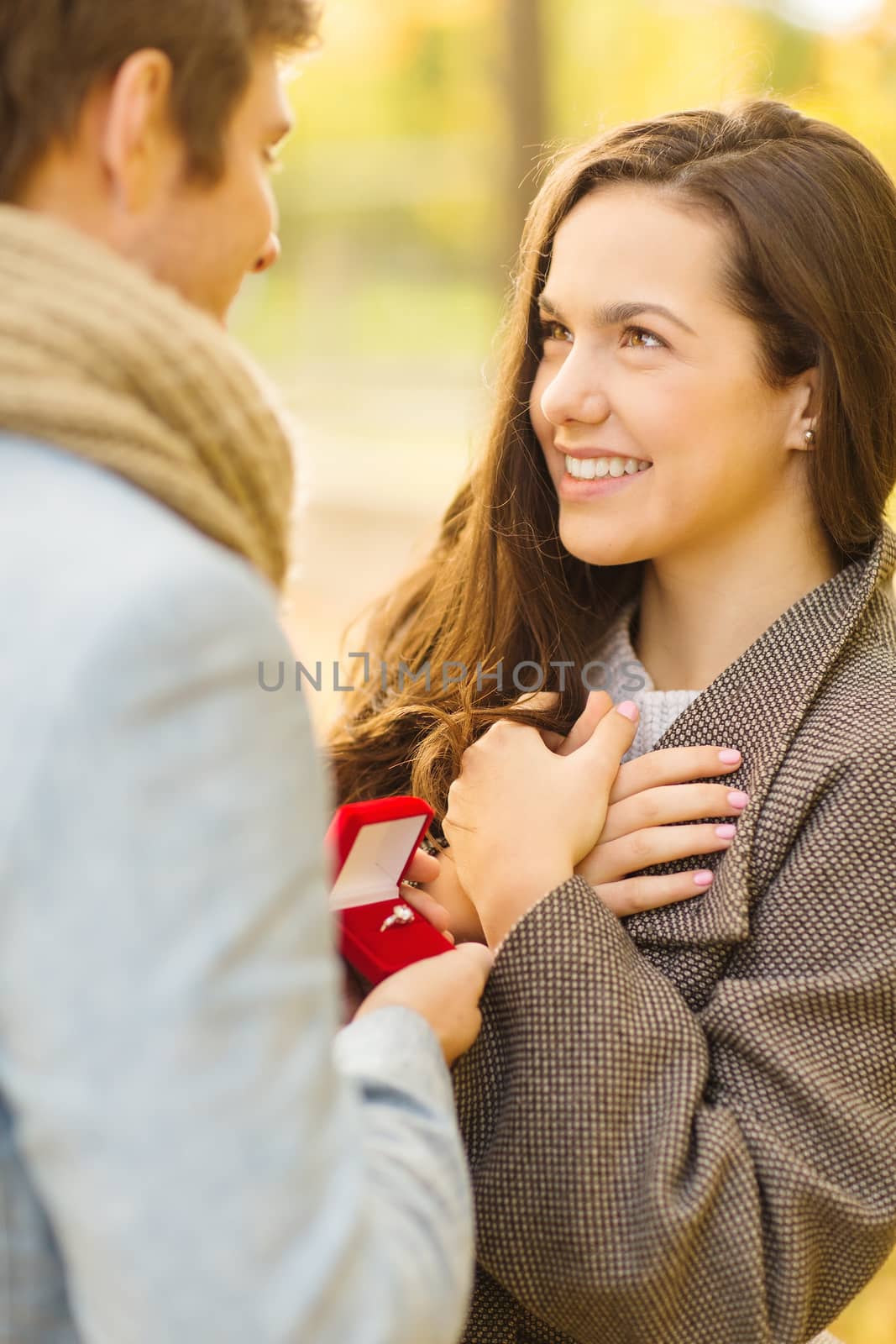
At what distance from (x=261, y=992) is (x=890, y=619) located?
1322mm

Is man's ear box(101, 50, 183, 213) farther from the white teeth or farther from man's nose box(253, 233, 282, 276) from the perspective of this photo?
the white teeth

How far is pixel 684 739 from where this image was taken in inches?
71.2

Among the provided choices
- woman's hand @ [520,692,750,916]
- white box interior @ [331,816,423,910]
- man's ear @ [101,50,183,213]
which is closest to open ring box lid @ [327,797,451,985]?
white box interior @ [331,816,423,910]

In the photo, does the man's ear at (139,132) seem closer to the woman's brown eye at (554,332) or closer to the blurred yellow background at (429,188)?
the blurred yellow background at (429,188)

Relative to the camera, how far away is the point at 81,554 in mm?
815

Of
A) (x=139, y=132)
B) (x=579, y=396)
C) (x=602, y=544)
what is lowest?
(x=602, y=544)

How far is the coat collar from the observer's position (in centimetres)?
163

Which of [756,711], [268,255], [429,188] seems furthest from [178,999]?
[429,188]

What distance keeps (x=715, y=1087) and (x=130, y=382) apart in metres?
1.05

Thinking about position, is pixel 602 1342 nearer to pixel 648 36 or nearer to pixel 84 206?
pixel 84 206

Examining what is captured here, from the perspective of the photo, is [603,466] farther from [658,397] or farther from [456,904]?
[456,904]

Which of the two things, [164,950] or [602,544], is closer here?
[164,950]

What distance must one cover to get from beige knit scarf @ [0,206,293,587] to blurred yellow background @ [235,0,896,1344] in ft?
0.57

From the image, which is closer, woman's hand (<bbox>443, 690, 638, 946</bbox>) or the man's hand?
the man's hand
